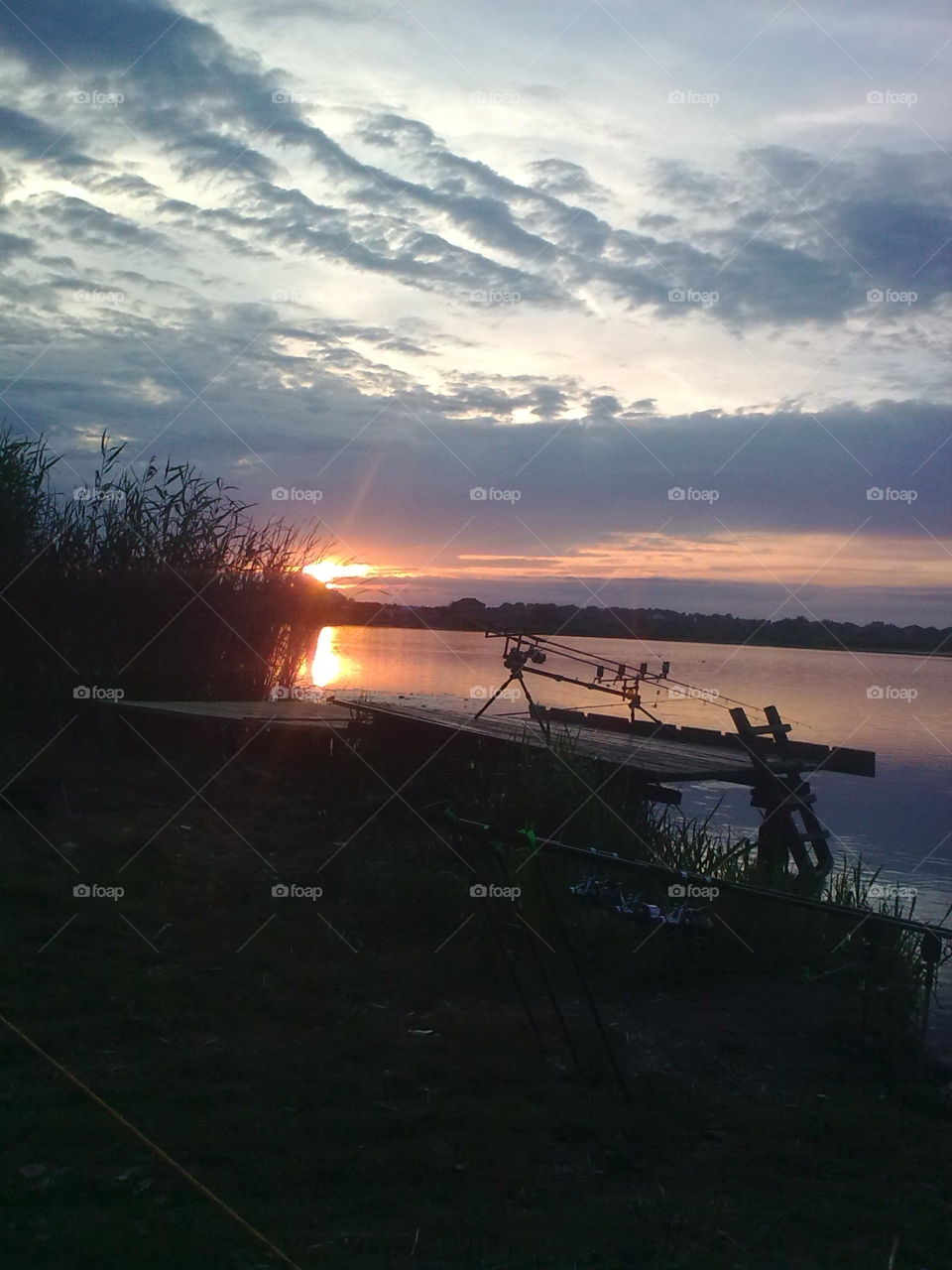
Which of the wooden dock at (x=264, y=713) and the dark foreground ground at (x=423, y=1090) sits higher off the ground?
the wooden dock at (x=264, y=713)

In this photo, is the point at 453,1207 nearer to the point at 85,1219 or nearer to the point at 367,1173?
the point at 367,1173

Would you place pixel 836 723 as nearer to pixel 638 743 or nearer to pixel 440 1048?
pixel 638 743

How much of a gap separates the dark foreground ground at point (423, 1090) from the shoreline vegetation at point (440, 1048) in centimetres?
2

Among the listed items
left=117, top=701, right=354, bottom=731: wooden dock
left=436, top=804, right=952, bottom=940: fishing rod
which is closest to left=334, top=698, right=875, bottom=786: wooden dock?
left=117, top=701, right=354, bottom=731: wooden dock

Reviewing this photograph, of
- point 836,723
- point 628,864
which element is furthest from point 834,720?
point 628,864

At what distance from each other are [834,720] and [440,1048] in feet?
61.1

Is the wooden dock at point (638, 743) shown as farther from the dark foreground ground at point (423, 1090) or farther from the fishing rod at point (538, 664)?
the dark foreground ground at point (423, 1090)

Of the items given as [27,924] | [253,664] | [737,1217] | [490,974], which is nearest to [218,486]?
[253,664]

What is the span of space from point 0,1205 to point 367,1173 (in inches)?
46.0

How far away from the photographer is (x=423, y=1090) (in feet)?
15.1

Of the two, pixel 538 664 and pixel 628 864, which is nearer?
pixel 628 864

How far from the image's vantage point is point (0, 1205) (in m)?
3.41

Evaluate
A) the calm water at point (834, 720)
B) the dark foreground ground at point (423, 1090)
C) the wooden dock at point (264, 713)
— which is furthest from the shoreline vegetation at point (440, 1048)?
the calm water at point (834, 720)

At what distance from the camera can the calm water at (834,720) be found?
42.2 ft
